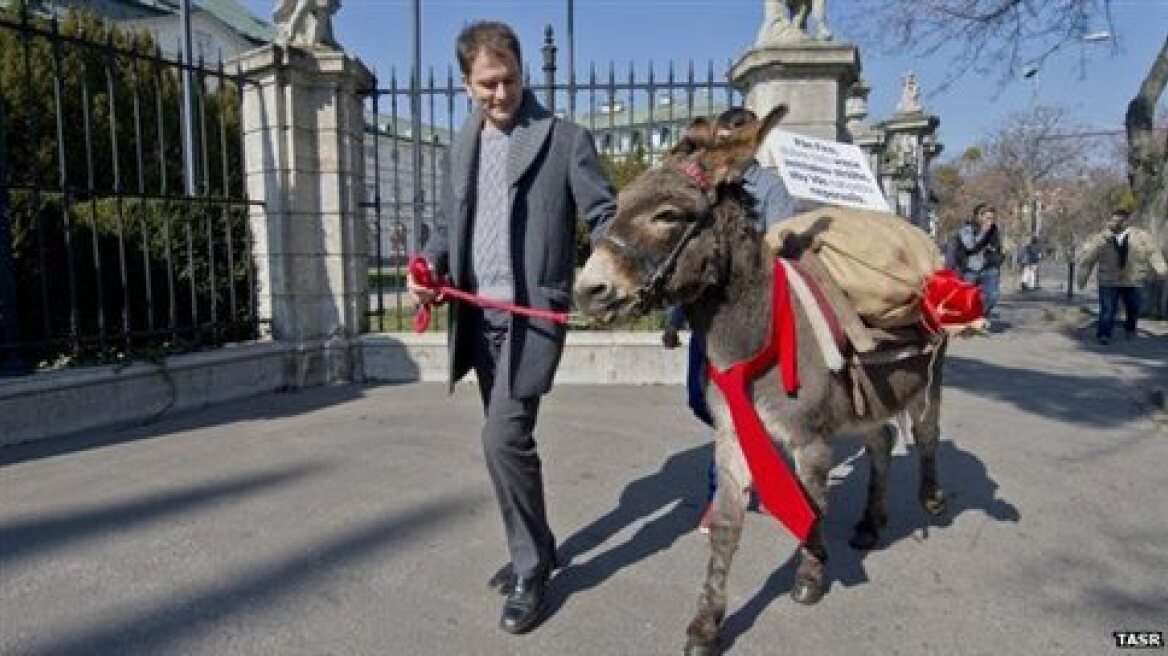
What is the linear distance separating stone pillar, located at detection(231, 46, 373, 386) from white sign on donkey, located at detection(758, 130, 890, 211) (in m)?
4.53

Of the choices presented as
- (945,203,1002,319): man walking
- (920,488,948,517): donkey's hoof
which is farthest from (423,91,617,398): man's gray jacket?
(945,203,1002,319): man walking

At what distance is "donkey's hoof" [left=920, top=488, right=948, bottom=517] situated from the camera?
3994 mm

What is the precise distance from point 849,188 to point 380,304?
486cm

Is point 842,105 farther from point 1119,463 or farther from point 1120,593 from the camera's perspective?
point 1120,593

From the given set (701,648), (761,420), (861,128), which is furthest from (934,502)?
(861,128)

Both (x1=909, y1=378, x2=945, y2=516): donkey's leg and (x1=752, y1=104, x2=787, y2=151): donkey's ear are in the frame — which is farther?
(x1=909, y1=378, x2=945, y2=516): donkey's leg

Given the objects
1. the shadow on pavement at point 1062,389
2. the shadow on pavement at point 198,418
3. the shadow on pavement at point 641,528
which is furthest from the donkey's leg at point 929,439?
the shadow on pavement at point 198,418

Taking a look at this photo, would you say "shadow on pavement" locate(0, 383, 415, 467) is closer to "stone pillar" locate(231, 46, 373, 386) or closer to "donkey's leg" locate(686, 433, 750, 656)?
"stone pillar" locate(231, 46, 373, 386)

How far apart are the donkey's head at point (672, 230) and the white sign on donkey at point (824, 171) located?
5.44ft

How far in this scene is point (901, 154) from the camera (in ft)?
59.6

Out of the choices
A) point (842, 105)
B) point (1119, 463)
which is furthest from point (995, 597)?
point (842, 105)

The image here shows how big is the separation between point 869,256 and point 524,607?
2.03 meters

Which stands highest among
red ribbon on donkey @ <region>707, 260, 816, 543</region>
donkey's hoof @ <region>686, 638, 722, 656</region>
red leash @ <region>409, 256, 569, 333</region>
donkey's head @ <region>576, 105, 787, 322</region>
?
donkey's head @ <region>576, 105, 787, 322</region>

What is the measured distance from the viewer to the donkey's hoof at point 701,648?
2727 mm
